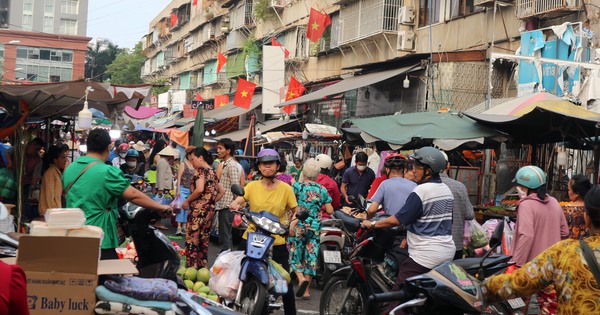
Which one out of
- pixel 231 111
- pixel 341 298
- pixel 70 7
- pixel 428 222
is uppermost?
pixel 70 7

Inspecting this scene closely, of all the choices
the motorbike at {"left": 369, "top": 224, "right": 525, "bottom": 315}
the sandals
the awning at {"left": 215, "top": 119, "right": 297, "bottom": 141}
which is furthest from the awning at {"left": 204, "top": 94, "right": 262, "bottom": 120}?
the motorbike at {"left": 369, "top": 224, "right": 525, "bottom": 315}

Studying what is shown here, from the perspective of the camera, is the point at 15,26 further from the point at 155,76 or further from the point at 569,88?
the point at 569,88

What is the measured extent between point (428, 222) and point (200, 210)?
4.85m

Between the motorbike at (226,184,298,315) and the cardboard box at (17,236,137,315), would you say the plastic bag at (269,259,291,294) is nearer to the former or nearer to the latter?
the motorbike at (226,184,298,315)

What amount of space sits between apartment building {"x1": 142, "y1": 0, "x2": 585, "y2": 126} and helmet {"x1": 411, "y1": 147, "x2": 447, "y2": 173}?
7.82 meters

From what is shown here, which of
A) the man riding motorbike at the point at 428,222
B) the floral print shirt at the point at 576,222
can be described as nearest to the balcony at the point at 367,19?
the floral print shirt at the point at 576,222

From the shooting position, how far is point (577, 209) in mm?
7898

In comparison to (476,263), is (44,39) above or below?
above

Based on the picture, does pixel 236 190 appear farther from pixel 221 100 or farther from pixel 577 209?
pixel 221 100

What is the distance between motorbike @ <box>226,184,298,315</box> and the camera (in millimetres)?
7145

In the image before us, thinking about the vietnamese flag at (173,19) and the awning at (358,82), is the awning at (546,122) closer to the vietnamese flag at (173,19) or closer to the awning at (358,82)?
the awning at (358,82)

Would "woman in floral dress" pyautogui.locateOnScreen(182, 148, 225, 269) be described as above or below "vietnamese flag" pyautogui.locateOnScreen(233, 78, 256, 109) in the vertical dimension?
Answer: below

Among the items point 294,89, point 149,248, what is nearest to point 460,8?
point 294,89

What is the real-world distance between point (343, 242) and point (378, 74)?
11.5 m
